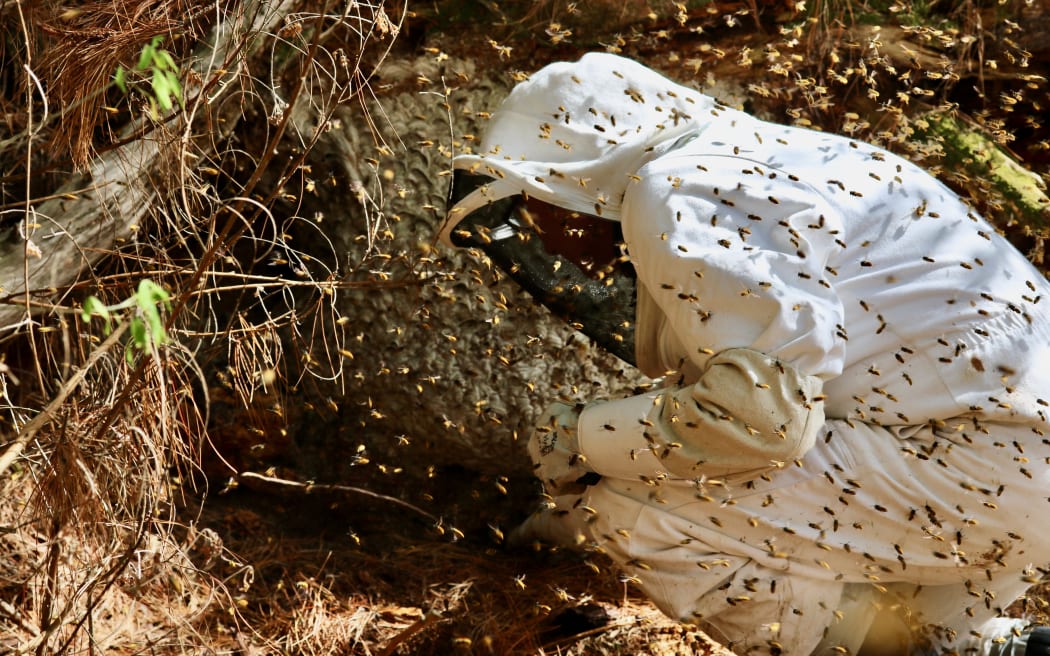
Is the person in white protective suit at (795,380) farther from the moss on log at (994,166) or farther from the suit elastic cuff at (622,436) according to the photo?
the moss on log at (994,166)

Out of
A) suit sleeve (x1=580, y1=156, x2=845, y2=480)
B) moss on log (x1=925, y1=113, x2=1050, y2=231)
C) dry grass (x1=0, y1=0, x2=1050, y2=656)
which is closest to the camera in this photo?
suit sleeve (x1=580, y1=156, x2=845, y2=480)

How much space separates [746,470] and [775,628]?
0.41 metres

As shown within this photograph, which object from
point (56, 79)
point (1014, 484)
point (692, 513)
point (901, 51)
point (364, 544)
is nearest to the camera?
point (1014, 484)

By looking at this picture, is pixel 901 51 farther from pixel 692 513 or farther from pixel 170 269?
pixel 170 269

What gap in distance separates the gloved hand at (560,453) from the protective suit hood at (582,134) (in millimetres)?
558

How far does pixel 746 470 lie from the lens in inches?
91.2

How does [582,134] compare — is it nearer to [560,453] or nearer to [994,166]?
[560,453]

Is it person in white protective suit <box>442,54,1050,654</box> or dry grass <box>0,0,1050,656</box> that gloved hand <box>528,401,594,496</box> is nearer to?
person in white protective suit <box>442,54,1050,654</box>

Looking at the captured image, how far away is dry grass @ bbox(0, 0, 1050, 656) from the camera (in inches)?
96.7

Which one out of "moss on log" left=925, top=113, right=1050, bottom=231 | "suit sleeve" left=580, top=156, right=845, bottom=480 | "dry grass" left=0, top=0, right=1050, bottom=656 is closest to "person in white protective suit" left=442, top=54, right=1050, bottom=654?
"suit sleeve" left=580, top=156, right=845, bottom=480

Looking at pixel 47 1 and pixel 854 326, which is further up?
pixel 47 1

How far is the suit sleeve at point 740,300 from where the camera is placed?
2107mm

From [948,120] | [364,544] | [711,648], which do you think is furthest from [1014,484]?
[364,544]

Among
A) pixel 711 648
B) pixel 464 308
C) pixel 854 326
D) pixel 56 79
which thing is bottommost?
pixel 711 648
